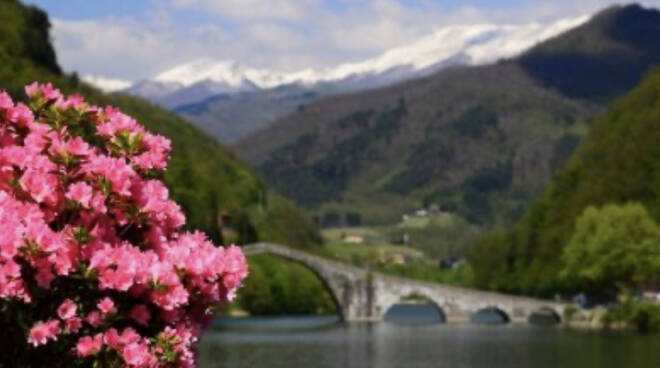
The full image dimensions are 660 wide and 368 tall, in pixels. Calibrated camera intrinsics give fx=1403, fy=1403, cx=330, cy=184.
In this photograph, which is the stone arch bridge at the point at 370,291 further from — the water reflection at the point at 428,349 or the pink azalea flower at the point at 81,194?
the pink azalea flower at the point at 81,194

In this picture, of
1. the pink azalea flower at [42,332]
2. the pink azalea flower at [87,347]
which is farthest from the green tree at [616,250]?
the pink azalea flower at [42,332]

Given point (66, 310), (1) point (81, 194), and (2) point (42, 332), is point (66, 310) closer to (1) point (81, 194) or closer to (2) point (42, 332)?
(2) point (42, 332)

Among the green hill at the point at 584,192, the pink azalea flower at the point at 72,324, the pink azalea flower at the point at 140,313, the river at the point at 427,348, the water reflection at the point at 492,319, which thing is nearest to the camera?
the pink azalea flower at the point at 72,324

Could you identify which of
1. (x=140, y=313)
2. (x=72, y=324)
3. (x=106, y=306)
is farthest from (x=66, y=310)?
(x=140, y=313)

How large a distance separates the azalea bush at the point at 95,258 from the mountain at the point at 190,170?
8364cm

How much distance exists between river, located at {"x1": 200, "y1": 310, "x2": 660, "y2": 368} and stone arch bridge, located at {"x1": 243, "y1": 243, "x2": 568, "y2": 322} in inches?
791

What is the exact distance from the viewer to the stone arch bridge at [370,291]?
11956 cm

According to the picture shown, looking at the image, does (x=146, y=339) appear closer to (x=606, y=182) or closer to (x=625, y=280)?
(x=625, y=280)

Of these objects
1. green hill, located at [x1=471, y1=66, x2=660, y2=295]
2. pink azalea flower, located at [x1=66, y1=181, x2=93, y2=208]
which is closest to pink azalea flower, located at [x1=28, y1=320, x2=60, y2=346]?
pink azalea flower, located at [x1=66, y1=181, x2=93, y2=208]

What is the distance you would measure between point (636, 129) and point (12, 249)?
116186 mm

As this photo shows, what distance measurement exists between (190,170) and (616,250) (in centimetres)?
3946

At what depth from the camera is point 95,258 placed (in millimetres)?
9609

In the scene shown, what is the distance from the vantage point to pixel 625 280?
319 feet

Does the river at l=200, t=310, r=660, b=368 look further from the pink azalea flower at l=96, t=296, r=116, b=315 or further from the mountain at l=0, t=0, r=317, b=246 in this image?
the pink azalea flower at l=96, t=296, r=116, b=315
